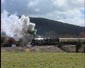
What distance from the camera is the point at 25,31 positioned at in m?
100

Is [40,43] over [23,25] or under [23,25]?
under

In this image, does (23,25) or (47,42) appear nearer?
(47,42)

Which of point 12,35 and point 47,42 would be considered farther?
point 12,35

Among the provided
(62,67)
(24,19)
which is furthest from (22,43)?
(62,67)

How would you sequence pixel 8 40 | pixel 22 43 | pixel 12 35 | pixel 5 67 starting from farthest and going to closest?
pixel 12 35 → pixel 22 43 → pixel 8 40 → pixel 5 67

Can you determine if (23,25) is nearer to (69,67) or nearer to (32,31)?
(32,31)

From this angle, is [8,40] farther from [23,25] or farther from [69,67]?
[69,67]

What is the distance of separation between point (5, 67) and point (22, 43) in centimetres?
7844

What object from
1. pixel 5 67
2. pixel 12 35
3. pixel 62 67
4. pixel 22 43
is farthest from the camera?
pixel 12 35

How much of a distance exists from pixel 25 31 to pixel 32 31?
2.98 meters

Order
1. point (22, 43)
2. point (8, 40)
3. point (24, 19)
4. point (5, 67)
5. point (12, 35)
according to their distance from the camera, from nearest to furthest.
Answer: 1. point (5, 67)
2. point (8, 40)
3. point (22, 43)
4. point (12, 35)
5. point (24, 19)

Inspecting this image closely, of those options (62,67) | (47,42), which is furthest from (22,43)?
(62,67)

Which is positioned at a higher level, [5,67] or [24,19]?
[24,19]

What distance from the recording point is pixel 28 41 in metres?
91.2
